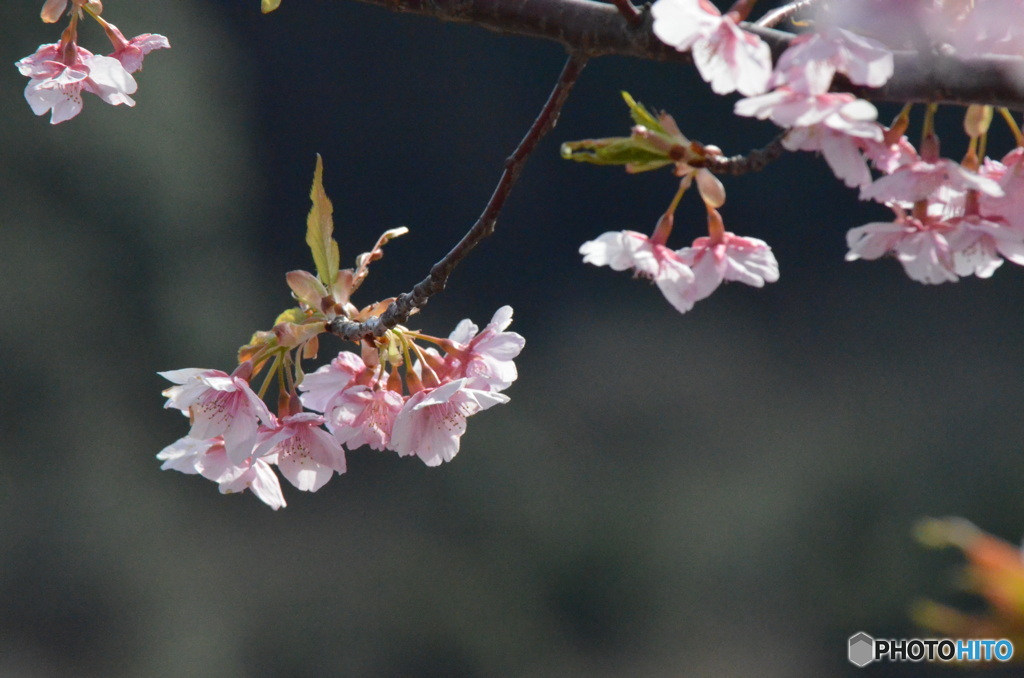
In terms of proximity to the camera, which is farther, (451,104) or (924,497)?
(451,104)

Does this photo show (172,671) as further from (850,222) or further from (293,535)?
(850,222)

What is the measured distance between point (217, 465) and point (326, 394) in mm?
87

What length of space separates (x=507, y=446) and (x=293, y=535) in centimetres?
115

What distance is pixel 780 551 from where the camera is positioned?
4.64 metres

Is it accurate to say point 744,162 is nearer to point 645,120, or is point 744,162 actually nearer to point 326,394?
point 645,120

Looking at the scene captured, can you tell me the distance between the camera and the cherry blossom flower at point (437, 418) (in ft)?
1.89

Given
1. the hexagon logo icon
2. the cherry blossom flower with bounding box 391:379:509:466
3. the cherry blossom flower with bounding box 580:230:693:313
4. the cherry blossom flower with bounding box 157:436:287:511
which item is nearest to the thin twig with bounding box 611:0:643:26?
the cherry blossom flower with bounding box 580:230:693:313

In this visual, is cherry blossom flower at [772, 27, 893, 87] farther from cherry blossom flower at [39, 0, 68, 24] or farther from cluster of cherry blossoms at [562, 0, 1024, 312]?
cherry blossom flower at [39, 0, 68, 24]

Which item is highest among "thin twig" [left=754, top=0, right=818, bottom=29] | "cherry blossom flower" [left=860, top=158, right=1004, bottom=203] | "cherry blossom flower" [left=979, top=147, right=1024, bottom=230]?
"thin twig" [left=754, top=0, right=818, bottom=29]

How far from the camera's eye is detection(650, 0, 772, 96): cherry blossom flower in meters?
0.41

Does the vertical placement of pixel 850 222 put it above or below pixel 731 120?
below

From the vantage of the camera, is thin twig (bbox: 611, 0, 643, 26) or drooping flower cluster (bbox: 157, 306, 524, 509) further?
drooping flower cluster (bbox: 157, 306, 524, 509)


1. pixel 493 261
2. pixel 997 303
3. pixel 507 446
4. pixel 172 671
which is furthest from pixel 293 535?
pixel 997 303

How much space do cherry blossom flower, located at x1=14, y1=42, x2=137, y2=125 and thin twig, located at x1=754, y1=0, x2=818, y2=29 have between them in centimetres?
43
